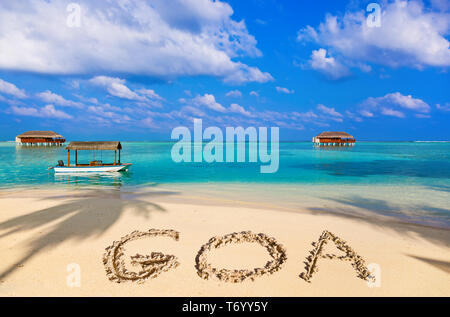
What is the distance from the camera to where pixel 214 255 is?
5254mm

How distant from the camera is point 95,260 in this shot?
194 inches

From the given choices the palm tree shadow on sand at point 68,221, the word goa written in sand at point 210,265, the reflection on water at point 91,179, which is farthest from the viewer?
the reflection on water at point 91,179

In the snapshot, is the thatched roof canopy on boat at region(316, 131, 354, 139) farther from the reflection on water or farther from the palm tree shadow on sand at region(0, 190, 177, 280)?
the palm tree shadow on sand at region(0, 190, 177, 280)

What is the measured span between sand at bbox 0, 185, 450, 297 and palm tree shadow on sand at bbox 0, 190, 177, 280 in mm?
30

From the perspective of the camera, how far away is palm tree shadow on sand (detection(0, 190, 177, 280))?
5718 millimetres

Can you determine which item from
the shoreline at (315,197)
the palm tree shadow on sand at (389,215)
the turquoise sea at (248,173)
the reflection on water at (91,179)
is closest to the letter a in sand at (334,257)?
the palm tree shadow on sand at (389,215)

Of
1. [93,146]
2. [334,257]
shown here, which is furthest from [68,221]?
[93,146]

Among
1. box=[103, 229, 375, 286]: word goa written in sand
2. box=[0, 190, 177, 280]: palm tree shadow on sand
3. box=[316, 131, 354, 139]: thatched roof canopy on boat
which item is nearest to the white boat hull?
box=[0, 190, 177, 280]: palm tree shadow on sand

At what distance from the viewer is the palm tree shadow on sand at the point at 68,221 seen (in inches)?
225

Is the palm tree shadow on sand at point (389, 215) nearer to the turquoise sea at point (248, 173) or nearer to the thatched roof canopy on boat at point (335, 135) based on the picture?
the turquoise sea at point (248, 173)

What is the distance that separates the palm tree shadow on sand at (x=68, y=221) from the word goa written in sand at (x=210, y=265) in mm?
1447

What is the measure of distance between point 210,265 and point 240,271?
0.63 metres
